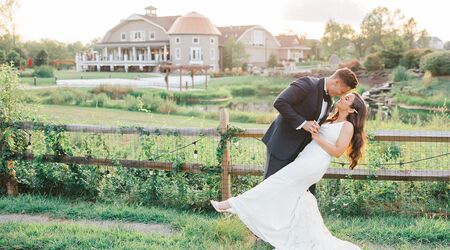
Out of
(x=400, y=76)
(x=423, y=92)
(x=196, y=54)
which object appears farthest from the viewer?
(x=196, y=54)

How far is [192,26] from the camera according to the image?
168 feet

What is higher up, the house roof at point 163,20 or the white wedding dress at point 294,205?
the house roof at point 163,20

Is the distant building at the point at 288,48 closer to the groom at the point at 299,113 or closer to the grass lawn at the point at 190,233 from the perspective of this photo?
the grass lawn at the point at 190,233

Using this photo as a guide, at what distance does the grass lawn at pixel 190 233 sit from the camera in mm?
5066

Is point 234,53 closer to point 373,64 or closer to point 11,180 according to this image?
point 373,64

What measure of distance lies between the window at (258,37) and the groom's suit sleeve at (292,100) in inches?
2141

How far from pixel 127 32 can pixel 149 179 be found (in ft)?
164

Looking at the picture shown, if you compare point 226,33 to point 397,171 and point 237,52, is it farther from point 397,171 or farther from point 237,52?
point 397,171

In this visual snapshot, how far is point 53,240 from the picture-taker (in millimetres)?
5141

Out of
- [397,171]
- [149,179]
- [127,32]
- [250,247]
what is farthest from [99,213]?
[127,32]

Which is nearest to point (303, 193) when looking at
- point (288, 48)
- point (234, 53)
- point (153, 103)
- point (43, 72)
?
point (153, 103)

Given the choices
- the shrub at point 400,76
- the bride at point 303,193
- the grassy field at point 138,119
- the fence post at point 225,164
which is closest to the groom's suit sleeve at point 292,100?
the bride at point 303,193

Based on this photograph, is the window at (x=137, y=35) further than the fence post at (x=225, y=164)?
Yes

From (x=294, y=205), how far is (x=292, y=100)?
955 millimetres
